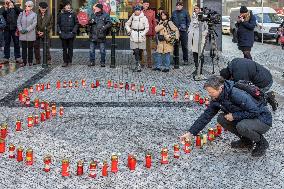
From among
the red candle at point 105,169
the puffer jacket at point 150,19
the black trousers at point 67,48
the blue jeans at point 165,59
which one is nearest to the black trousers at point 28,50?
the black trousers at point 67,48

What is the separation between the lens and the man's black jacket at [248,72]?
7906mm

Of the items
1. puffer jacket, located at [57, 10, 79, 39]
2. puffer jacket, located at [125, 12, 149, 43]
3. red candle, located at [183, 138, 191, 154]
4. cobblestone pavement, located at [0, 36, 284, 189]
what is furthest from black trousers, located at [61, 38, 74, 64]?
red candle, located at [183, 138, 191, 154]

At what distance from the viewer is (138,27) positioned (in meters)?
15.6

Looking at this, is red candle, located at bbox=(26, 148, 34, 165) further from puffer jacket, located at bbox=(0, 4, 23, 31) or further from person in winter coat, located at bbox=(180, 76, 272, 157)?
puffer jacket, located at bbox=(0, 4, 23, 31)

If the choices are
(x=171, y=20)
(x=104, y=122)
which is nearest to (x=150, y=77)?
(x=171, y=20)

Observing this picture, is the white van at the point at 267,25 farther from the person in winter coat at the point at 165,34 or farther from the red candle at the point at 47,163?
the red candle at the point at 47,163

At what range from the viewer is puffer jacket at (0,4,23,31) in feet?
56.3

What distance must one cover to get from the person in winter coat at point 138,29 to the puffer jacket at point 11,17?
411 centimetres

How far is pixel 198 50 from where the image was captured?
1466cm

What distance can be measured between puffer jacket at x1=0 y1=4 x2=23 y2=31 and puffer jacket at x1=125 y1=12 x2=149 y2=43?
4.15 metres

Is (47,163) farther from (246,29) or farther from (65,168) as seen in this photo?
(246,29)

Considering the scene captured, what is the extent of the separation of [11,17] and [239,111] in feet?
39.3

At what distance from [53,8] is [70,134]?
14767mm

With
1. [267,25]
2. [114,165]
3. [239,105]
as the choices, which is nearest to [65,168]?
[114,165]
